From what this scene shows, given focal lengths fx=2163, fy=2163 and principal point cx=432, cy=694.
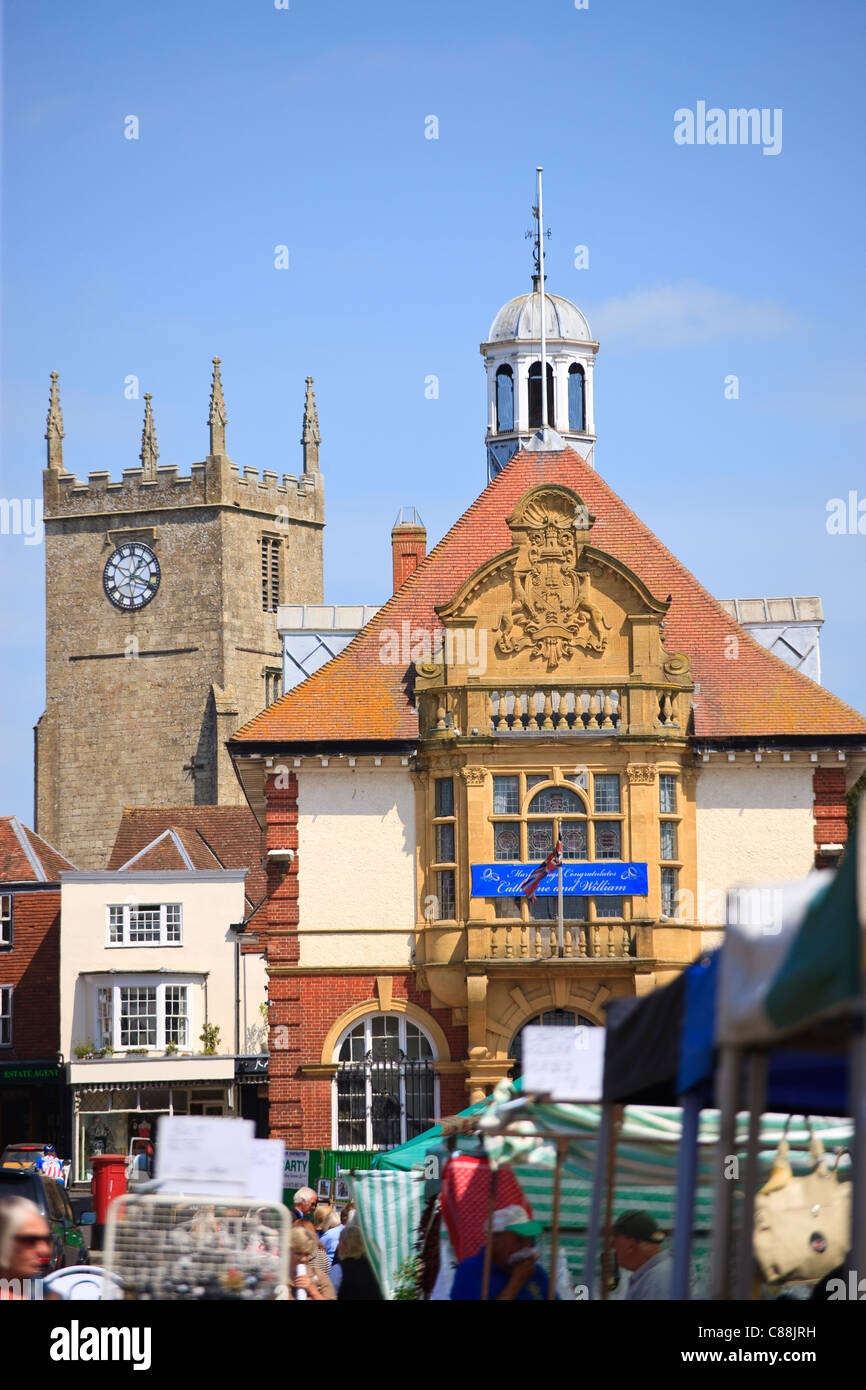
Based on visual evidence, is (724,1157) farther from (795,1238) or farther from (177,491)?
(177,491)

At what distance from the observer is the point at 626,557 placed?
128 feet

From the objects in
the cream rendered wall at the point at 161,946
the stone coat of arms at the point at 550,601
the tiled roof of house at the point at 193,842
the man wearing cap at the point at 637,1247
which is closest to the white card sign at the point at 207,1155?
the man wearing cap at the point at 637,1247

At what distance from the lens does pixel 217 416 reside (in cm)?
10931

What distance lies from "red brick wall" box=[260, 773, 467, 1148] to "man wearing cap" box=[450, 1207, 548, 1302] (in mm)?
22161

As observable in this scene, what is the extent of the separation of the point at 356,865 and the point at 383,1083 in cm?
363

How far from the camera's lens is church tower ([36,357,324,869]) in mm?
105125

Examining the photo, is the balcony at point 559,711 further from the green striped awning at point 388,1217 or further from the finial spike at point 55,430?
the finial spike at point 55,430

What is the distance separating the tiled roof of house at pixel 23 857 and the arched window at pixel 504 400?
20.9 meters

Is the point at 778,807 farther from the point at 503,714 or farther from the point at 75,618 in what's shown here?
the point at 75,618

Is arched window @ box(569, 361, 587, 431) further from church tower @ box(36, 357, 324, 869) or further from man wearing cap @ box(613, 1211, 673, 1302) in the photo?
church tower @ box(36, 357, 324, 869)

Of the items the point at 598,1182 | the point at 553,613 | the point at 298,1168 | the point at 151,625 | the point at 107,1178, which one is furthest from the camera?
the point at 151,625

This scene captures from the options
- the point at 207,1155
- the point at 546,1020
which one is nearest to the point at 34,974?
the point at 546,1020

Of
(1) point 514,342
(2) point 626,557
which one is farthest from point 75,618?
(2) point 626,557
